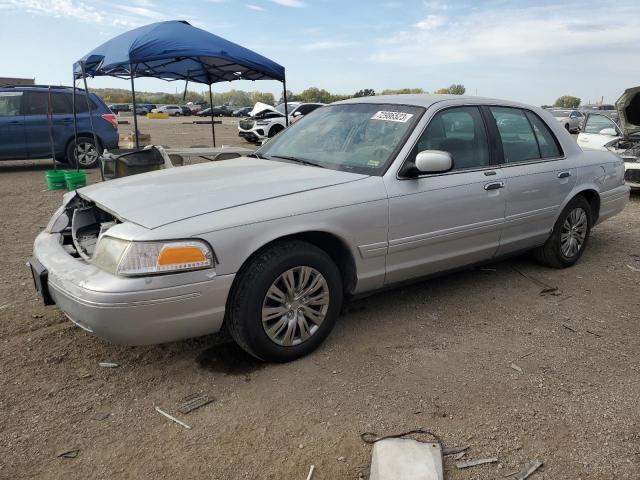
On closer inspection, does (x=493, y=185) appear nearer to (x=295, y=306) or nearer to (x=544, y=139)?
(x=544, y=139)

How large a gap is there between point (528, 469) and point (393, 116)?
2.42 metres

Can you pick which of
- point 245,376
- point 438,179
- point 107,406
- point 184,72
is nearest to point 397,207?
point 438,179

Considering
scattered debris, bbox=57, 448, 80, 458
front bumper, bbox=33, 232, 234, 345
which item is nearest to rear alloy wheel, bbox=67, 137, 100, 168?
front bumper, bbox=33, 232, 234, 345

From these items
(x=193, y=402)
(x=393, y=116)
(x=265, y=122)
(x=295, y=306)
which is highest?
(x=265, y=122)

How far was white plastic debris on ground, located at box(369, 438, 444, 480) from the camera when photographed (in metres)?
2.20

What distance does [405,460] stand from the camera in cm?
229

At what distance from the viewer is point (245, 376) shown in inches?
118

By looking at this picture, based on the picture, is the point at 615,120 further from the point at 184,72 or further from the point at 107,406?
the point at 107,406

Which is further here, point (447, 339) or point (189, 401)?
point (447, 339)


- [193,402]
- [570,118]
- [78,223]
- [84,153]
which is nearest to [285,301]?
[193,402]

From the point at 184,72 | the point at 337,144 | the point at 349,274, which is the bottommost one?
the point at 349,274

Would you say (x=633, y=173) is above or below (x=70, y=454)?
above

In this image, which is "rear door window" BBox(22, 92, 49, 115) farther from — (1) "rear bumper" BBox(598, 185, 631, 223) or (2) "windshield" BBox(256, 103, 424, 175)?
(1) "rear bumper" BBox(598, 185, 631, 223)

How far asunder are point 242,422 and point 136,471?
0.53 m
